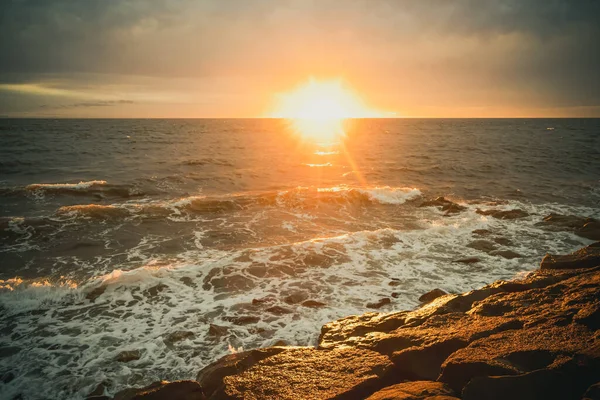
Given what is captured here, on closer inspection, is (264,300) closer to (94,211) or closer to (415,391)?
(415,391)

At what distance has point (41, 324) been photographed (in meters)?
8.46

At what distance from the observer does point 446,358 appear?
4.95 metres

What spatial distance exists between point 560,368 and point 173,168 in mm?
33817

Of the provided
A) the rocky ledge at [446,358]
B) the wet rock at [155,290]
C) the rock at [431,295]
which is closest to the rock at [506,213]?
the rock at [431,295]

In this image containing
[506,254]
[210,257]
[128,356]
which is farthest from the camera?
[210,257]

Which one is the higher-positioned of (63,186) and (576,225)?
(576,225)

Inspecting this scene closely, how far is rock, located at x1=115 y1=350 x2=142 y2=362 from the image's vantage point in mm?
7044

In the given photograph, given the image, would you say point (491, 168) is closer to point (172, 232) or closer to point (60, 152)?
point (172, 232)

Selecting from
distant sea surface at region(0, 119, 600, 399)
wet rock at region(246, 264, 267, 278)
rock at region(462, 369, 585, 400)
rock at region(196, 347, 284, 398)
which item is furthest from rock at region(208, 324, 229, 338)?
rock at region(462, 369, 585, 400)

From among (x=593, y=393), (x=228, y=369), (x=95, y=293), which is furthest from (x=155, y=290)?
(x=593, y=393)

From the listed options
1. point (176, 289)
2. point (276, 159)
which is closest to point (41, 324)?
point (176, 289)

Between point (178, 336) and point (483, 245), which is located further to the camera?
point (483, 245)

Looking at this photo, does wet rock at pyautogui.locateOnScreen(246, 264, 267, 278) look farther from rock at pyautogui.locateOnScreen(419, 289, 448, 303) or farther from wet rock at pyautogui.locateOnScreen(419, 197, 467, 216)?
wet rock at pyautogui.locateOnScreen(419, 197, 467, 216)

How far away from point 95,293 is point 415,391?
9.86m
